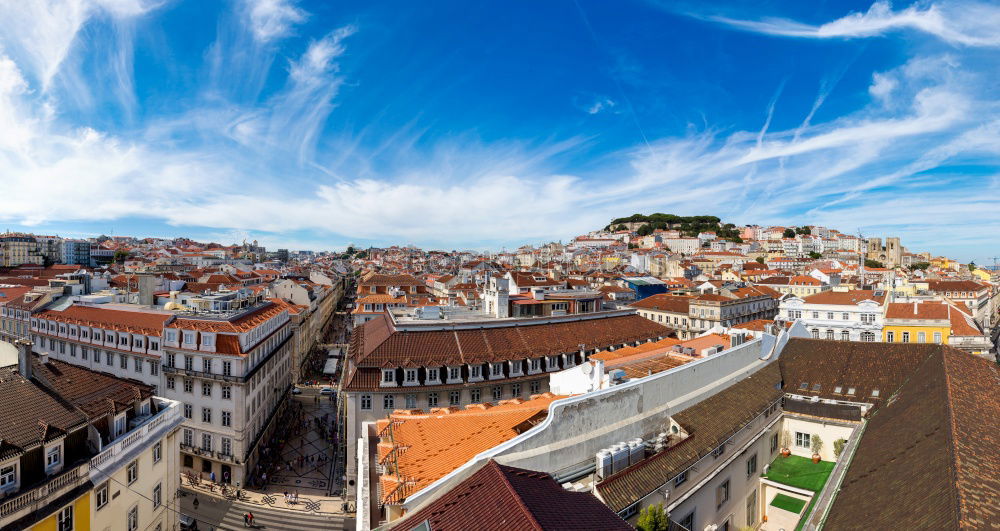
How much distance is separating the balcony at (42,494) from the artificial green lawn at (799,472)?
23.5 metres

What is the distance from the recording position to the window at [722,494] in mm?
15906

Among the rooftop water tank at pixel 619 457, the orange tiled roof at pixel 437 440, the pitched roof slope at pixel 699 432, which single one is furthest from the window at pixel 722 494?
the orange tiled roof at pixel 437 440

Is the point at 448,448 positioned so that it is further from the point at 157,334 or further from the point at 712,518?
the point at 157,334

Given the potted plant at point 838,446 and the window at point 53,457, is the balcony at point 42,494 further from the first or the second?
the potted plant at point 838,446

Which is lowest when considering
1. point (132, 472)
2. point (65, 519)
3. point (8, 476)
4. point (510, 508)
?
point (132, 472)

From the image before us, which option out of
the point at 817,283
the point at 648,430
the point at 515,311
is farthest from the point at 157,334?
the point at 817,283

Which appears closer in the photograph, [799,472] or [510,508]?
[510,508]

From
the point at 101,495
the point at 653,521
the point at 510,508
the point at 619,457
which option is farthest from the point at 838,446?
the point at 101,495

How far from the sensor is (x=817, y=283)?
7438 cm

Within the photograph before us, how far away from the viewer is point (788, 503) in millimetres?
18750

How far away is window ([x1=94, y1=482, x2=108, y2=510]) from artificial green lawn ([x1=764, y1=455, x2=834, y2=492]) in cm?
2336

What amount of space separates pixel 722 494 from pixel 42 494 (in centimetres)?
1968

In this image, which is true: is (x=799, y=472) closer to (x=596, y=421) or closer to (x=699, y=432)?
(x=699, y=432)

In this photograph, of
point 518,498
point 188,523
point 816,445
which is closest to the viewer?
point 518,498
